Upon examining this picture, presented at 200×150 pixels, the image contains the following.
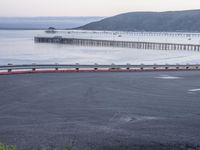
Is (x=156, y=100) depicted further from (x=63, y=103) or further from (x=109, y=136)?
(x=109, y=136)

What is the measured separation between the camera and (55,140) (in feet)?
27.7

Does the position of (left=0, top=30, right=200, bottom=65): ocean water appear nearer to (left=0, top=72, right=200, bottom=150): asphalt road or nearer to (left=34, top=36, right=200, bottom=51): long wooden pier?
(left=34, top=36, right=200, bottom=51): long wooden pier

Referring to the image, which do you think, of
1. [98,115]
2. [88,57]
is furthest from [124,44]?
[98,115]

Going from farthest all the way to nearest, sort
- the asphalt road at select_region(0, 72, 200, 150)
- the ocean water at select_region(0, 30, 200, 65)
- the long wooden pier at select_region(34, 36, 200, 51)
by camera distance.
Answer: the long wooden pier at select_region(34, 36, 200, 51) → the ocean water at select_region(0, 30, 200, 65) → the asphalt road at select_region(0, 72, 200, 150)

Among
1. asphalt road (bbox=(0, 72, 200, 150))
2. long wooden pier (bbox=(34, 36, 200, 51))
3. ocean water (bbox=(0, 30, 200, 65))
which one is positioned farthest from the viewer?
long wooden pier (bbox=(34, 36, 200, 51))

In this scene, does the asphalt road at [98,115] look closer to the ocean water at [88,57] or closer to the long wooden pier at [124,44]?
the ocean water at [88,57]

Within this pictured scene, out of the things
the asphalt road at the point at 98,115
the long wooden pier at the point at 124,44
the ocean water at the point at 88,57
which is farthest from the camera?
the long wooden pier at the point at 124,44

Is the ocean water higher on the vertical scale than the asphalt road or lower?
lower

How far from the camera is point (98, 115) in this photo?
11.0 meters

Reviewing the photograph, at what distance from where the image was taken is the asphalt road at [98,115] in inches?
333

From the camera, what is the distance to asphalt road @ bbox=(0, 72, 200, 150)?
8469 mm

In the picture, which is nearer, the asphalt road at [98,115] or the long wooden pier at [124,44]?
the asphalt road at [98,115]

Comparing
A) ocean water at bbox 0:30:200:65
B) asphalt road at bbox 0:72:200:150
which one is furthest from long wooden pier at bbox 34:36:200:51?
asphalt road at bbox 0:72:200:150

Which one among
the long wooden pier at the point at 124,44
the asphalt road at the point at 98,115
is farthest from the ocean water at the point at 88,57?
the asphalt road at the point at 98,115
